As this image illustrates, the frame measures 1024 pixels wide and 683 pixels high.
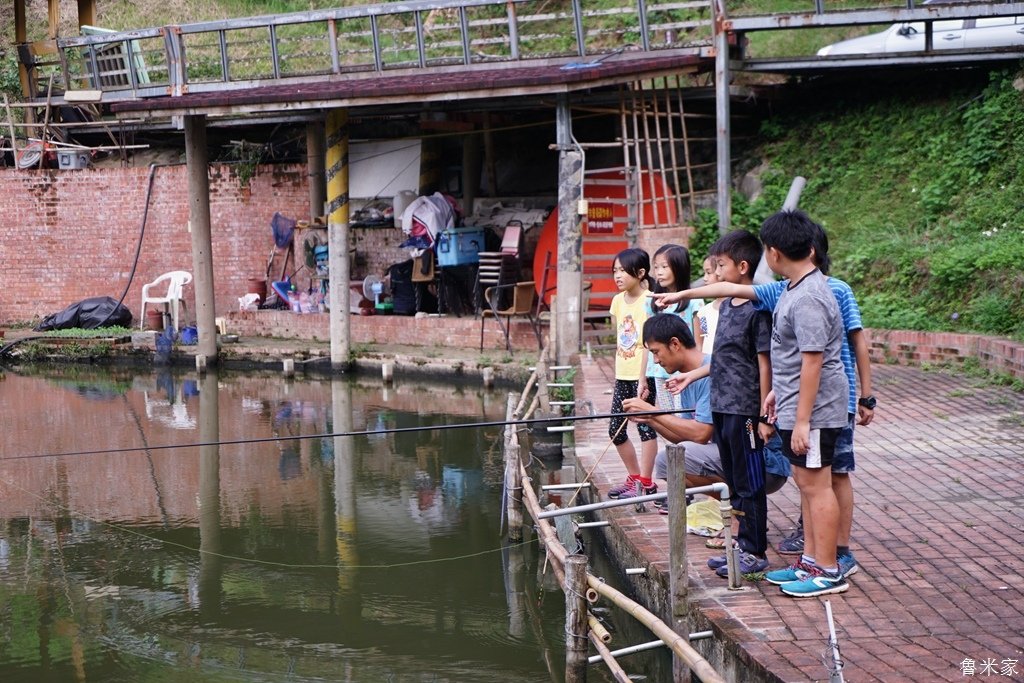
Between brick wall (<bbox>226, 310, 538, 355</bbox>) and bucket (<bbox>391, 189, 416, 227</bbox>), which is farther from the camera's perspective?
bucket (<bbox>391, 189, 416, 227</bbox>)

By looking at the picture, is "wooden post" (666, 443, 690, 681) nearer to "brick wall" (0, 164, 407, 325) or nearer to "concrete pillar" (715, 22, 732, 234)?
"concrete pillar" (715, 22, 732, 234)

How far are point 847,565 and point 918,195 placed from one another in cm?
947

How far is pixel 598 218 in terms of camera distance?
14578 mm

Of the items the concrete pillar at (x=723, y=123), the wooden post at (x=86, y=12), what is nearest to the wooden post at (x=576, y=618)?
the concrete pillar at (x=723, y=123)

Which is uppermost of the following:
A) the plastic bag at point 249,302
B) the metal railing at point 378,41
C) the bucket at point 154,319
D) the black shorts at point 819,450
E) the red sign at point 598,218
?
the metal railing at point 378,41

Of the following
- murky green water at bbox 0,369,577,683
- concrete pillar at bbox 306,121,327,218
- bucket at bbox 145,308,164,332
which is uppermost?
concrete pillar at bbox 306,121,327,218

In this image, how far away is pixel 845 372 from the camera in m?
4.47

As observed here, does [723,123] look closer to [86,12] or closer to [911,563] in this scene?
[911,563]

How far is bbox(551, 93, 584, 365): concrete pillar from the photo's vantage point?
42.5 ft

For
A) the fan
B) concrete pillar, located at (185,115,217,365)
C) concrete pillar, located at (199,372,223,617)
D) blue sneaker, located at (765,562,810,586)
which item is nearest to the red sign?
the fan

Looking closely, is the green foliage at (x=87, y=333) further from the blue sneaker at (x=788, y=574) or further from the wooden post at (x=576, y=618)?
the blue sneaker at (x=788, y=574)

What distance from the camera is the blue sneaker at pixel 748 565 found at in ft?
15.6

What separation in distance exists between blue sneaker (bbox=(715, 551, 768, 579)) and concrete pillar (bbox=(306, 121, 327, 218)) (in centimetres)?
1441

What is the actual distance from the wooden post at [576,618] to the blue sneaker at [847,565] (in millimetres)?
1059
